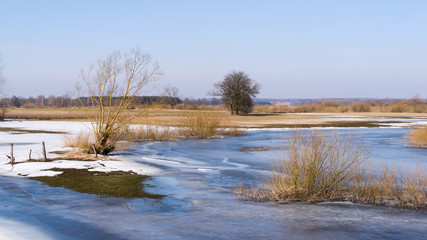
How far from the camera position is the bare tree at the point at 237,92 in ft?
248

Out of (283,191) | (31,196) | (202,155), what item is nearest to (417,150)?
(202,155)

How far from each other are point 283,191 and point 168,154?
37.6 ft

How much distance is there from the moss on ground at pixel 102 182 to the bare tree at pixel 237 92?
6128cm

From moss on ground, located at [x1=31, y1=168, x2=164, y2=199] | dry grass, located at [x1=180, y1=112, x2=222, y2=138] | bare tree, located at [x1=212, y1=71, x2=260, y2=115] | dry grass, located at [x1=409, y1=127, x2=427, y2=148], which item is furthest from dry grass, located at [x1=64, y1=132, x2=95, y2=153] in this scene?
bare tree, located at [x1=212, y1=71, x2=260, y2=115]

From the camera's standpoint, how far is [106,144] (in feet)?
62.7

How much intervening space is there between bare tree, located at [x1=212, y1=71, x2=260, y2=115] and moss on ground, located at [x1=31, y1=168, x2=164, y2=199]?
61281mm

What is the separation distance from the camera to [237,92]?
7569cm

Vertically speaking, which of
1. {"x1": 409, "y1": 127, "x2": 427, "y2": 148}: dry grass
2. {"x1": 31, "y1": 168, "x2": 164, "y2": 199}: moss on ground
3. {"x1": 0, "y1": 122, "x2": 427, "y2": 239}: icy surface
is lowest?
{"x1": 0, "y1": 122, "x2": 427, "y2": 239}: icy surface

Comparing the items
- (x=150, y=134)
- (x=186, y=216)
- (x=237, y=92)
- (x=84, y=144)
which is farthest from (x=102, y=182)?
(x=237, y=92)

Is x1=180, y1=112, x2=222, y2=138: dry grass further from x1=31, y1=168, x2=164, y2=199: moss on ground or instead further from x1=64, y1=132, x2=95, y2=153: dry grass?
x1=31, y1=168, x2=164, y2=199: moss on ground

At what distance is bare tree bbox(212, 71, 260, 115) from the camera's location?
248 ft

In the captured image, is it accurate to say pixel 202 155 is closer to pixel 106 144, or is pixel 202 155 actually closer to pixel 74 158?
pixel 106 144

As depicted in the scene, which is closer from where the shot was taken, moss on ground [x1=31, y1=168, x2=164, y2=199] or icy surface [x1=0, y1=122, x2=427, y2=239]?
icy surface [x1=0, y1=122, x2=427, y2=239]

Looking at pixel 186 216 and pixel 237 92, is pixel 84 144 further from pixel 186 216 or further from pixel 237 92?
pixel 237 92
